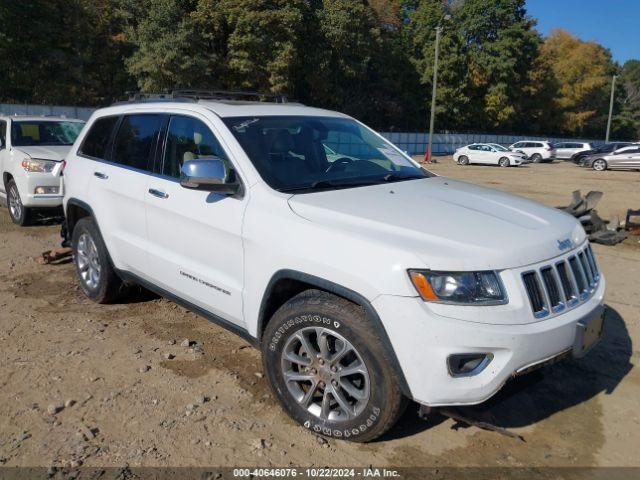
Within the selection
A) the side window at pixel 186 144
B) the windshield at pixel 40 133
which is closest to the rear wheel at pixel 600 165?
the windshield at pixel 40 133

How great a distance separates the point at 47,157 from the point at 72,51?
31.4 m

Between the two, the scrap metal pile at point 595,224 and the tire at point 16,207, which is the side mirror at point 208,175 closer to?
the tire at point 16,207

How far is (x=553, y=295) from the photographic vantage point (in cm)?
292

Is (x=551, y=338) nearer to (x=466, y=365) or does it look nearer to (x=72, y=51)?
(x=466, y=365)

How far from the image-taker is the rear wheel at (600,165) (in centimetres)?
3164

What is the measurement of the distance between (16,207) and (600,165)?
102 feet

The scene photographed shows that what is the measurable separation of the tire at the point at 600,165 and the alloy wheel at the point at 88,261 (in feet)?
105

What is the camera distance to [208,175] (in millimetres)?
3354

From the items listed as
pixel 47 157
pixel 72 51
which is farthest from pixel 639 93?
pixel 47 157

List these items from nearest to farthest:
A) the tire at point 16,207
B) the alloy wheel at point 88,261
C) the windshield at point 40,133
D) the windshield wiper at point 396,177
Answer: the windshield wiper at point 396,177
the alloy wheel at point 88,261
the tire at point 16,207
the windshield at point 40,133

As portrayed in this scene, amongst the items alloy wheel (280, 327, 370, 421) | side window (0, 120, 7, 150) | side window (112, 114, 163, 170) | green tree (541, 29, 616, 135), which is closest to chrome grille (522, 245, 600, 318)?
alloy wheel (280, 327, 370, 421)

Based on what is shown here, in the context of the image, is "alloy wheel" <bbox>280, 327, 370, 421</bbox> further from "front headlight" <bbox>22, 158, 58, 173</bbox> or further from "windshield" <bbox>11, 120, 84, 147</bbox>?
"windshield" <bbox>11, 120, 84, 147</bbox>

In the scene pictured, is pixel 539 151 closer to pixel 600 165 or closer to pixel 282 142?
pixel 600 165

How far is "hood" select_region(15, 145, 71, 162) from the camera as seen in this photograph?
834cm
